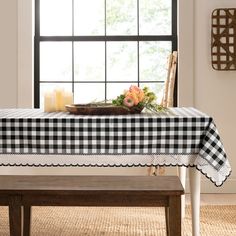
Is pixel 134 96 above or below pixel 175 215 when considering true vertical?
above

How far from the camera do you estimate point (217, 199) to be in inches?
208

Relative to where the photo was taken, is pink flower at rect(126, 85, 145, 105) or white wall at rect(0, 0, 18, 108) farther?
white wall at rect(0, 0, 18, 108)

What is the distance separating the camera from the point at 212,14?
5457 millimetres

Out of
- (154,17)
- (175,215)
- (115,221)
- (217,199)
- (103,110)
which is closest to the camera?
(175,215)

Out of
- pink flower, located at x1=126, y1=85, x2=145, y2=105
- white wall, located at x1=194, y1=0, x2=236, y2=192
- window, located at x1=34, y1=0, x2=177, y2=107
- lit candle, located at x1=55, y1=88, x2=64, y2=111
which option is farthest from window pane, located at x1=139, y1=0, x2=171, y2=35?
pink flower, located at x1=126, y1=85, x2=145, y2=105

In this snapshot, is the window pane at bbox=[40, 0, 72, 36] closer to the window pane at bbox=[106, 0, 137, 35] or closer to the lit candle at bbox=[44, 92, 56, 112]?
the window pane at bbox=[106, 0, 137, 35]

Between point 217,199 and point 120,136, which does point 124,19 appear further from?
point 120,136

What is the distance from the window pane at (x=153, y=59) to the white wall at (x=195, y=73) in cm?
30

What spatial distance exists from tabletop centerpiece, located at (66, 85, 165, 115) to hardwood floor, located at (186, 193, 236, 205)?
5.91ft

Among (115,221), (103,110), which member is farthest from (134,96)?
(115,221)

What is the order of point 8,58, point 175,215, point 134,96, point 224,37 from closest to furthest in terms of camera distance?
point 175,215 → point 134,96 → point 224,37 → point 8,58

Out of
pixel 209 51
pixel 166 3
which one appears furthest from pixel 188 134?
pixel 166 3

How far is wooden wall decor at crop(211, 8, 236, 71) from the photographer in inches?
214

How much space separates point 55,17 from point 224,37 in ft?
5.37
